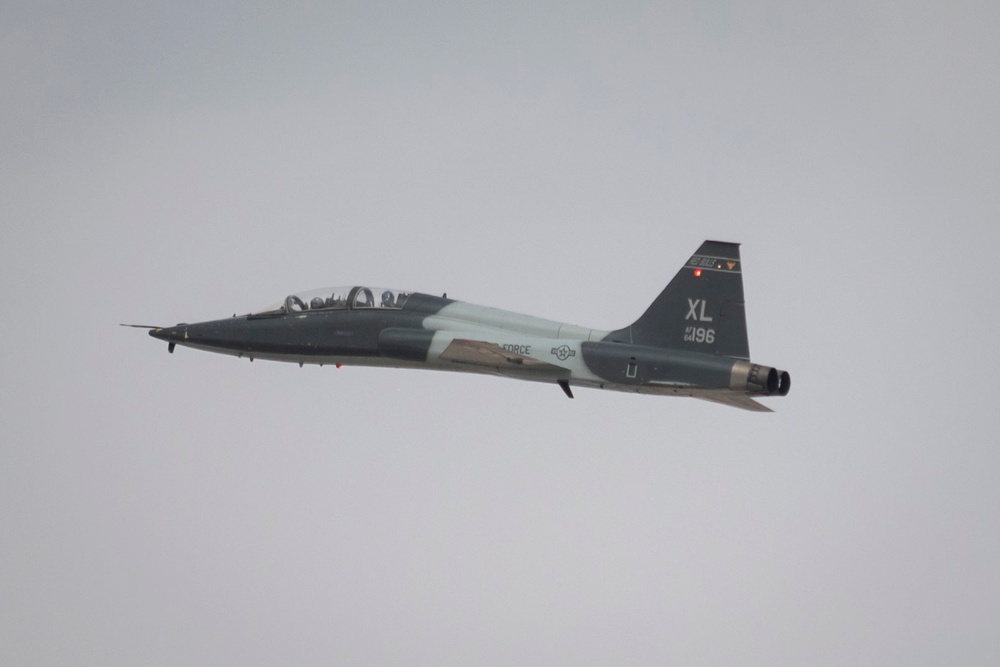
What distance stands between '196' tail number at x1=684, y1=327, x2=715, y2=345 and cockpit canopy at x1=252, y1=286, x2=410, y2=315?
26.1 feet

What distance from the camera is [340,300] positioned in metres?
53.3

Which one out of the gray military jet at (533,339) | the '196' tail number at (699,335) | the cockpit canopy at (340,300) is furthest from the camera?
the cockpit canopy at (340,300)

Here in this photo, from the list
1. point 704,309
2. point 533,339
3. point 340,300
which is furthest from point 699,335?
point 340,300

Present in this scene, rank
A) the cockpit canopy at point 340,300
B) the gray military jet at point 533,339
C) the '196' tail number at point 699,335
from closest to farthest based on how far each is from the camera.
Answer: the gray military jet at point 533,339
the '196' tail number at point 699,335
the cockpit canopy at point 340,300

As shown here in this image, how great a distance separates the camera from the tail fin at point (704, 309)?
47656 millimetres

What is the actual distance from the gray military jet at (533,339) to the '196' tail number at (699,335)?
0.02 meters

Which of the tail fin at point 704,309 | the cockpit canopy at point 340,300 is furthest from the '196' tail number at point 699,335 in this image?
the cockpit canopy at point 340,300

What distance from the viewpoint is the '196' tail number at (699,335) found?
157 feet

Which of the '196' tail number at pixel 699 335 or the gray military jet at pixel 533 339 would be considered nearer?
the gray military jet at pixel 533 339

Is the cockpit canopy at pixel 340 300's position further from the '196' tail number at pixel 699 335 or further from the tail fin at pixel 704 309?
the '196' tail number at pixel 699 335

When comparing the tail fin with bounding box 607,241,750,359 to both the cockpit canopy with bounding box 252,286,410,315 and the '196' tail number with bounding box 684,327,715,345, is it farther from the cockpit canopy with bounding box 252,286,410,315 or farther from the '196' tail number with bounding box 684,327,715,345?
the cockpit canopy with bounding box 252,286,410,315

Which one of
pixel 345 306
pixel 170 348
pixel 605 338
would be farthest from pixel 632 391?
pixel 170 348

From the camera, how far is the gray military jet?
47.6 metres

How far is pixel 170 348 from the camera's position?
181ft
